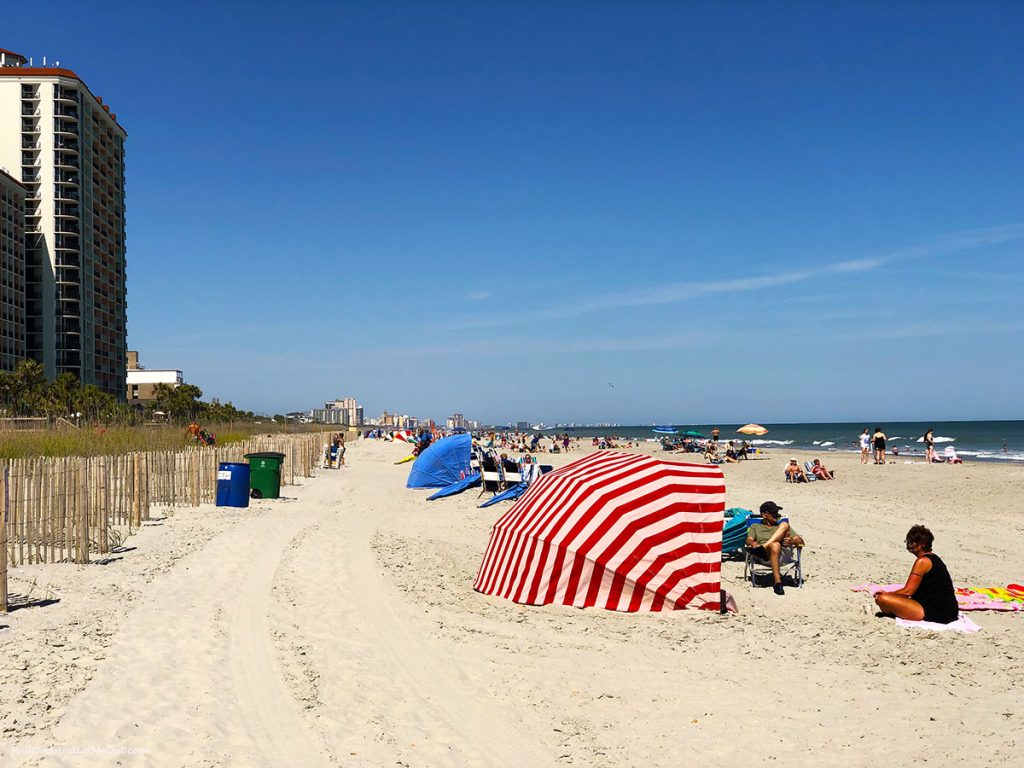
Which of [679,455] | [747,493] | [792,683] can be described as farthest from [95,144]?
[792,683]

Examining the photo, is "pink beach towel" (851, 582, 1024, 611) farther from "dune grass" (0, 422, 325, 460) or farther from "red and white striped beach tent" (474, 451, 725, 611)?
"dune grass" (0, 422, 325, 460)

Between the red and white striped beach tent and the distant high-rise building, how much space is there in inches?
2533

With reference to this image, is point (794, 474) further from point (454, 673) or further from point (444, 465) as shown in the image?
point (454, 673)

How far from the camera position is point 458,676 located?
6.19 meters

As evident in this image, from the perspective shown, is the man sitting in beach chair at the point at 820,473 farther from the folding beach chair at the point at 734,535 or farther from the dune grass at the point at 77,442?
the dune grass at the point at 77,442

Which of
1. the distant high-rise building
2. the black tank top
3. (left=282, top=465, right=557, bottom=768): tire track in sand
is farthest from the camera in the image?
the distant high-rise building

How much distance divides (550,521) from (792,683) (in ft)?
10.1

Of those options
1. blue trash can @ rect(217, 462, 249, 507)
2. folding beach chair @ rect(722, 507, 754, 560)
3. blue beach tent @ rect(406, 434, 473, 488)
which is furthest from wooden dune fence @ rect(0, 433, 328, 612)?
blue beach tent @ rect(406, 434, 473, 488)

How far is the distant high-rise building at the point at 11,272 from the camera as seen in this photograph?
204 ft

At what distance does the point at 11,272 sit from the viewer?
6375cm

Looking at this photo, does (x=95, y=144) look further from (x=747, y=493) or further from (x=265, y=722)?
(x=265, y=722)

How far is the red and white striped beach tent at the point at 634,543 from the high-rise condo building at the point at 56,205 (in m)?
70.4

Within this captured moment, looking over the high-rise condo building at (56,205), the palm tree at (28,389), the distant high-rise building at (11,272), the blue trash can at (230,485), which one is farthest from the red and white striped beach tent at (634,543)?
the high-rise condo building at (56,205)

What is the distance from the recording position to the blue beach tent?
22.2 meters
